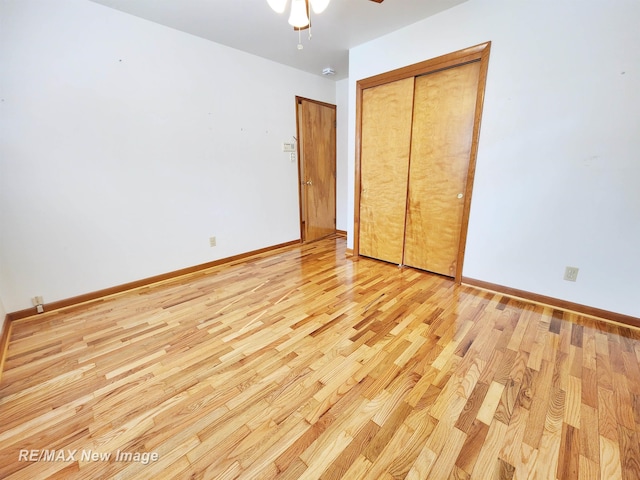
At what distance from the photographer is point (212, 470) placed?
1086 mm

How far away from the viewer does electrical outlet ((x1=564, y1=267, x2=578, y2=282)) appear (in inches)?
84.5

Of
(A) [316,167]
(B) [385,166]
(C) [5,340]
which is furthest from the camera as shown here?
(A) [316,167]

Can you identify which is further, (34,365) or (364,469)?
(34,365)

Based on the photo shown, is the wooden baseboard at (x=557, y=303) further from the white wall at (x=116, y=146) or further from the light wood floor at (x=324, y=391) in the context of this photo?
the white wall at (x=116, y=146)

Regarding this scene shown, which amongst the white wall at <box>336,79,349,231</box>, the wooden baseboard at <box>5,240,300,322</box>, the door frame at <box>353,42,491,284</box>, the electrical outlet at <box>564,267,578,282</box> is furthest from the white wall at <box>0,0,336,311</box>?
the electrical outlet at <box>564,267,578,282</box>

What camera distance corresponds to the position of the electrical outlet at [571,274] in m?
2.15

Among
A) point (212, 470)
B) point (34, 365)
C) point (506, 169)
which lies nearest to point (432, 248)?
point (506, 169)

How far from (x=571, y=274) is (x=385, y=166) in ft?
6.48

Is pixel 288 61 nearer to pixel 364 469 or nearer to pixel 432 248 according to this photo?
pixel 432 248

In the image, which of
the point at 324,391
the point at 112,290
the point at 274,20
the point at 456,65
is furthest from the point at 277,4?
the point at 112,290

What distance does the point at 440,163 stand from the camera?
2719 millimetres

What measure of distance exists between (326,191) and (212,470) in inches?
153

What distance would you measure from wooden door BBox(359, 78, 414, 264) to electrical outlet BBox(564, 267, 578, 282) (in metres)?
1.46

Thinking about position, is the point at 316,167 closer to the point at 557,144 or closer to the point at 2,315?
the point at 557,144
